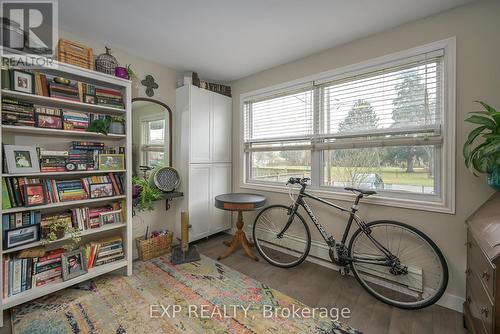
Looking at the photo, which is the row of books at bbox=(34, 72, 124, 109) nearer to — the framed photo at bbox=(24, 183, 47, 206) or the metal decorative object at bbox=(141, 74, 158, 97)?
the metal decorative object at bbox=(141, 74, 158, 97)

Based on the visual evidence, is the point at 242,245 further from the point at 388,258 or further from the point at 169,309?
the point at 388,258

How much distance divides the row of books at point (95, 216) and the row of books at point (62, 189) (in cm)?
15

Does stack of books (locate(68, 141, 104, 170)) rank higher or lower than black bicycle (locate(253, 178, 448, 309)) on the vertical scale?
higher

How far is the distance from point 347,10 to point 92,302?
3.24 meters

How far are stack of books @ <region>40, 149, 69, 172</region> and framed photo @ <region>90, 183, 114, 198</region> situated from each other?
0.96ft

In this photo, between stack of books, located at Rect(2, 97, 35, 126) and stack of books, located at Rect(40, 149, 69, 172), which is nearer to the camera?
stack of books, located at Rect(2, 97, 35, 126)

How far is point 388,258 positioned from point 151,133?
9.64 feet

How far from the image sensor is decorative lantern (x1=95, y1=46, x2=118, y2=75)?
2.14 metres

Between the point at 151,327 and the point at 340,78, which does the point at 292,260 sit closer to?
the point at 151,327

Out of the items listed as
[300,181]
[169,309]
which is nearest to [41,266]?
[169,309]

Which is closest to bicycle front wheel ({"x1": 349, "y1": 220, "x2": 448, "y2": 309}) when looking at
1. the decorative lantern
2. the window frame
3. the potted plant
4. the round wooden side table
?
the potted plant

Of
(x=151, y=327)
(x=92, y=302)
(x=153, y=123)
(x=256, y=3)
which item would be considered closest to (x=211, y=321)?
(x=151, y=327)

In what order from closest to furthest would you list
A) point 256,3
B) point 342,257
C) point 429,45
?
point 256,3 → point 429,45 → point 342,257

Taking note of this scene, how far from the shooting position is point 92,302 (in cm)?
176
